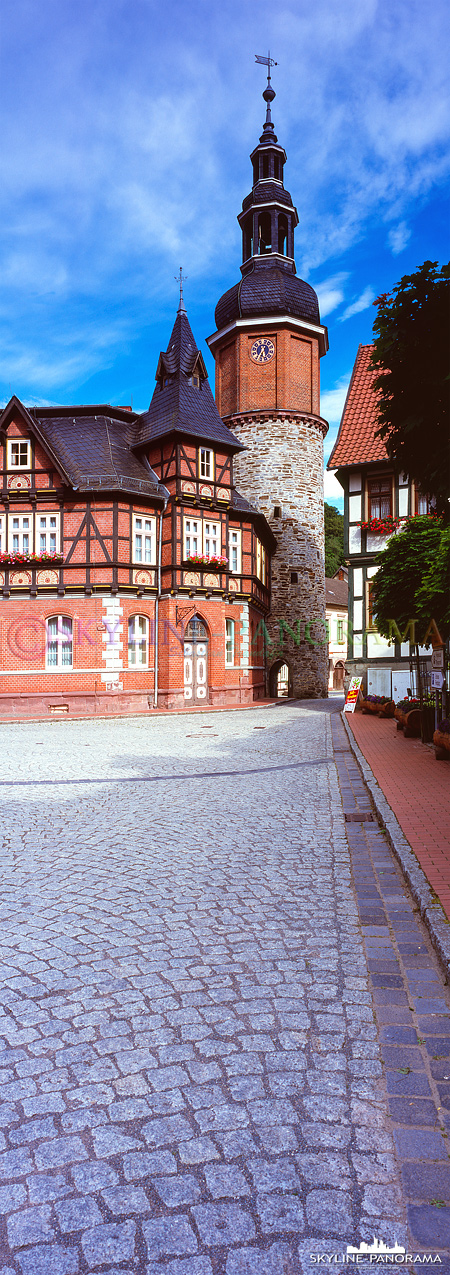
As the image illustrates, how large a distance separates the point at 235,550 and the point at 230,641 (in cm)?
365

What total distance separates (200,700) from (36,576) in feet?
24.0

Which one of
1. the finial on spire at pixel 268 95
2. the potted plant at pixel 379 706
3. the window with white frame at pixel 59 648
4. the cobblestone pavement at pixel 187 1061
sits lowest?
the cobblestone pavement at pixel 187 1061

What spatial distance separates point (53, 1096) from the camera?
8.49 ft

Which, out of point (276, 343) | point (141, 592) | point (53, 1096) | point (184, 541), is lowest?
point (53, 1096)

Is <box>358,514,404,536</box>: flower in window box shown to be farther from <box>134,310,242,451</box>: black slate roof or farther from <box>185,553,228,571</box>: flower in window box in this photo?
<box>134,310,242,451</box>: black slate roof

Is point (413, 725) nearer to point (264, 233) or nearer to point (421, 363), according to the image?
point (421, 363)

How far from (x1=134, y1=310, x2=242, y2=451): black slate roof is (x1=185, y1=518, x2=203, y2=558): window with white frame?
3091 millimetres

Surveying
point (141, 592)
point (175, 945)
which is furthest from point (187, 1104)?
point (141, 592)

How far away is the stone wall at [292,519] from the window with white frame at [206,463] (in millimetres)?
8444

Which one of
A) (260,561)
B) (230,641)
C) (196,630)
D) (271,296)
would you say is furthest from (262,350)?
(196,630)

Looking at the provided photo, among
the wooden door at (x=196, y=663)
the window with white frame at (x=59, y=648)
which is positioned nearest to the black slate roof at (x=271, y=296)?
the wooden door at (x=196, y=663)

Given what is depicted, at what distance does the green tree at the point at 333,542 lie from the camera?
2687 inches

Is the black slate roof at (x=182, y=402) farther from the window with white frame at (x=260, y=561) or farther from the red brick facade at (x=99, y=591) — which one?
the window with white frame at (x=260, y=561)

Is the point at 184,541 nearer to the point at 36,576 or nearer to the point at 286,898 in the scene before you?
the point at 36,576
